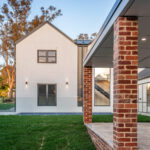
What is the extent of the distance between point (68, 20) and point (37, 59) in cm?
1345

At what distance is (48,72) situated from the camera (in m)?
15.9

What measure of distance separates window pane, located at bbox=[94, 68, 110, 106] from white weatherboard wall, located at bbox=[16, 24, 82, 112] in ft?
5.51

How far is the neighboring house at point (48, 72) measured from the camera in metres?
15.8

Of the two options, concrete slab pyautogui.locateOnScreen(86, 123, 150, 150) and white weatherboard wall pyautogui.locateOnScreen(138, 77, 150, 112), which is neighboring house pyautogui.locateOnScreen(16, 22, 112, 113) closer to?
white weatherboard wall pyautogui.locateOnScreen(138, 77, 150, 112)

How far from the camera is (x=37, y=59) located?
15844mm

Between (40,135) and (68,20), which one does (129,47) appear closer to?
(40,135)

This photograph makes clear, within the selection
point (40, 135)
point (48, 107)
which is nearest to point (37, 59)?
point (48, 107)

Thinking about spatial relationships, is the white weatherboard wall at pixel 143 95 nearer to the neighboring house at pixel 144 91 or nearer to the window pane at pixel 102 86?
the neighboring house at pixel 144 91

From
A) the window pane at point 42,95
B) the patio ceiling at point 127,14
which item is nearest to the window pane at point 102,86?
the window pane at point 42,95

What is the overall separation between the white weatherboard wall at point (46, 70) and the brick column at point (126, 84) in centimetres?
1267

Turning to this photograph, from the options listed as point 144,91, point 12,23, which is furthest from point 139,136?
point 12,23

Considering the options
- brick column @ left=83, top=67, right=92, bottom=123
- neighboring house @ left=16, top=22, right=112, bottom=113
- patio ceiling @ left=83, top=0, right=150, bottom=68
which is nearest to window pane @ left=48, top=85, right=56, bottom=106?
neighboring house @ left=16, top=22, right=112, bottom=113

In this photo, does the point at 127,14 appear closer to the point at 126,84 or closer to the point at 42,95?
the point at 126,84

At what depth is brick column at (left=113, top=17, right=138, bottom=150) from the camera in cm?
331
